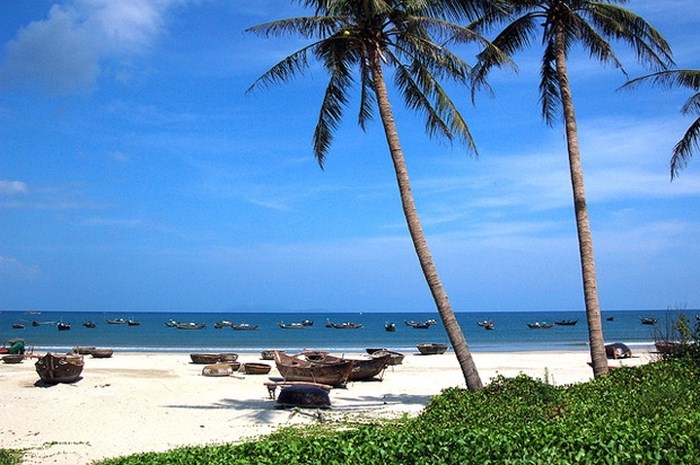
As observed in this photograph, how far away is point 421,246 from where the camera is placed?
48.6 feet

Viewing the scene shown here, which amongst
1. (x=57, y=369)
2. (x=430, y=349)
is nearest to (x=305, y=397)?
(x=57, y=369)

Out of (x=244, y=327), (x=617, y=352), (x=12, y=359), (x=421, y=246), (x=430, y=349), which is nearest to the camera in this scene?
(x=421, y=246)

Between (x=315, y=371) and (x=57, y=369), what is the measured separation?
9740mm

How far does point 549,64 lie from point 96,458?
14189 mm

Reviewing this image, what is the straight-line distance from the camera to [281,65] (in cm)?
1630

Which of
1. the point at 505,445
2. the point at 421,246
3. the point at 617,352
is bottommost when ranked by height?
the point at 617,352

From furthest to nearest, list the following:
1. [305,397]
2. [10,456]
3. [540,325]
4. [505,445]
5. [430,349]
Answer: [540,325] → [430,349] → [305,397] → [10,456] → [505,445]

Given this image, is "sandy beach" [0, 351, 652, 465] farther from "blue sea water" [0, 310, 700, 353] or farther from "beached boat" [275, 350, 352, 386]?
"blue sea water" [0, 310, 700, 353]

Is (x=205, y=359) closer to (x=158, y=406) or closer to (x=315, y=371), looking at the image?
(x=315, y=371)

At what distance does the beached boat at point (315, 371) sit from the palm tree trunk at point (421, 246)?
693 centimetres

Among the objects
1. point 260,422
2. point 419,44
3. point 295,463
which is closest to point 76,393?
point 260,422

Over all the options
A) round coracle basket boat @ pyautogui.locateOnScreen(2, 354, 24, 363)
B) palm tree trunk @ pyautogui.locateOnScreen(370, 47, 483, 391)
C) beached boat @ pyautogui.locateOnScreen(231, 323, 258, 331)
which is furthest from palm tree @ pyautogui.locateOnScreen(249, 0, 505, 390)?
beached boat @ pyautogui.locateOnScreen(231, 323, 258, 331)

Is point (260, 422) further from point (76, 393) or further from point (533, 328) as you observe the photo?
point (533, 328)

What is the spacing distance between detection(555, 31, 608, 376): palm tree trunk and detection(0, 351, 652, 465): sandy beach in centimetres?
175
